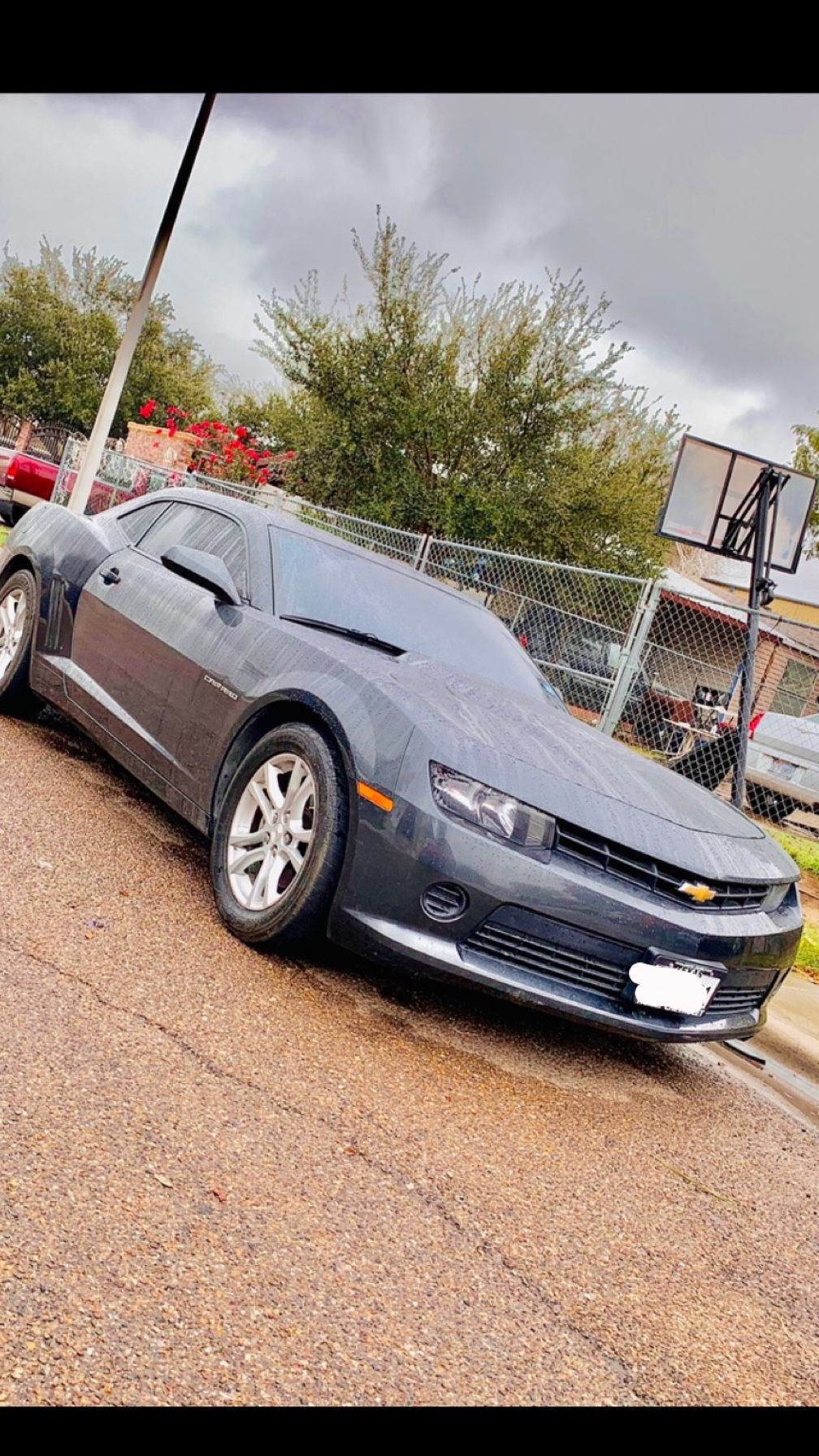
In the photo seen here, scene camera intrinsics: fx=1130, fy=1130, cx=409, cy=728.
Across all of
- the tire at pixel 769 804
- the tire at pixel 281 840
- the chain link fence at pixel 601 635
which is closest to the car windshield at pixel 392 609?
the tire at pixel 281 840

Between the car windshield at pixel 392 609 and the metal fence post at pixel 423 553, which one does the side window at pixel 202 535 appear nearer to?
the car windshield at pixel 392 609

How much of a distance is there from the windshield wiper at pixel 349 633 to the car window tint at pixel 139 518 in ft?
4.82

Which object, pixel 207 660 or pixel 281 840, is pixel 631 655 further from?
pixel 281 840

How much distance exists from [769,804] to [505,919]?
8.66 meters

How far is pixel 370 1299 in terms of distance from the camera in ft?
6.78

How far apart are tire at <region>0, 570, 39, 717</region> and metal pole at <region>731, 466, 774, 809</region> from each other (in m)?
4.41

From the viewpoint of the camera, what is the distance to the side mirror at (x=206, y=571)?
4.27m

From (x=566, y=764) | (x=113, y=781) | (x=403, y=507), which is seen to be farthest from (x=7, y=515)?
(x=566, y=764)

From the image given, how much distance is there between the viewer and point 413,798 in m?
3.25
